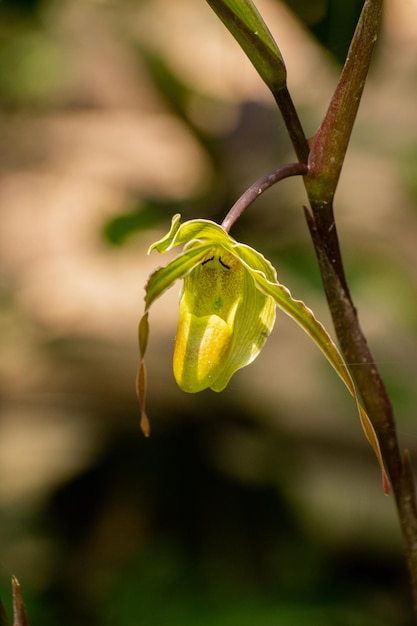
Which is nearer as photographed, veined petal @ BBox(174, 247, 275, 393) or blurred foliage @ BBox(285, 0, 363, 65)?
veined petal @ BBox(174, 247, 275, 393)

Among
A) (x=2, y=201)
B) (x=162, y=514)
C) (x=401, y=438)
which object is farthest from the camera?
(x=2, y=201)

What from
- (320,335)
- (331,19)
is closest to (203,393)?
(331,19)

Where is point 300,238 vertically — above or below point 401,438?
above

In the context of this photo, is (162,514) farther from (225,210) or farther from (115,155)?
(115,155)

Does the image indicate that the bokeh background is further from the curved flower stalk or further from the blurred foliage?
the curved flower stalk

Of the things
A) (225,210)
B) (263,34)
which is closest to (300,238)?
(225,210)

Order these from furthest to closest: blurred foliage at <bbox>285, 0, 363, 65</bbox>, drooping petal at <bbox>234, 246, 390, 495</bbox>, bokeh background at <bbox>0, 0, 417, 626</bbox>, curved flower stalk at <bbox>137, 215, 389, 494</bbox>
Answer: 1. bokeh background at <bbox>0, 0, 417, 626</bbox>
2. blurred foliage at <bbox>285, 0, 363, 65</bbox>
3. curved flower stalk at <bbox>137, 215, 389, 494</bbox>
4. drooping petal at <bbox>234, 246, 390, 495</bbox>

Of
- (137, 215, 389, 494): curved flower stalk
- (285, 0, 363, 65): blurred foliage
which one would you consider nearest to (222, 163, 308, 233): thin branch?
(137, 215, 389, 494): curved flower stalk

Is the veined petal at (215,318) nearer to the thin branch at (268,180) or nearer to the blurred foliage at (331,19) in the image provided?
the thin branch at (268,180)
